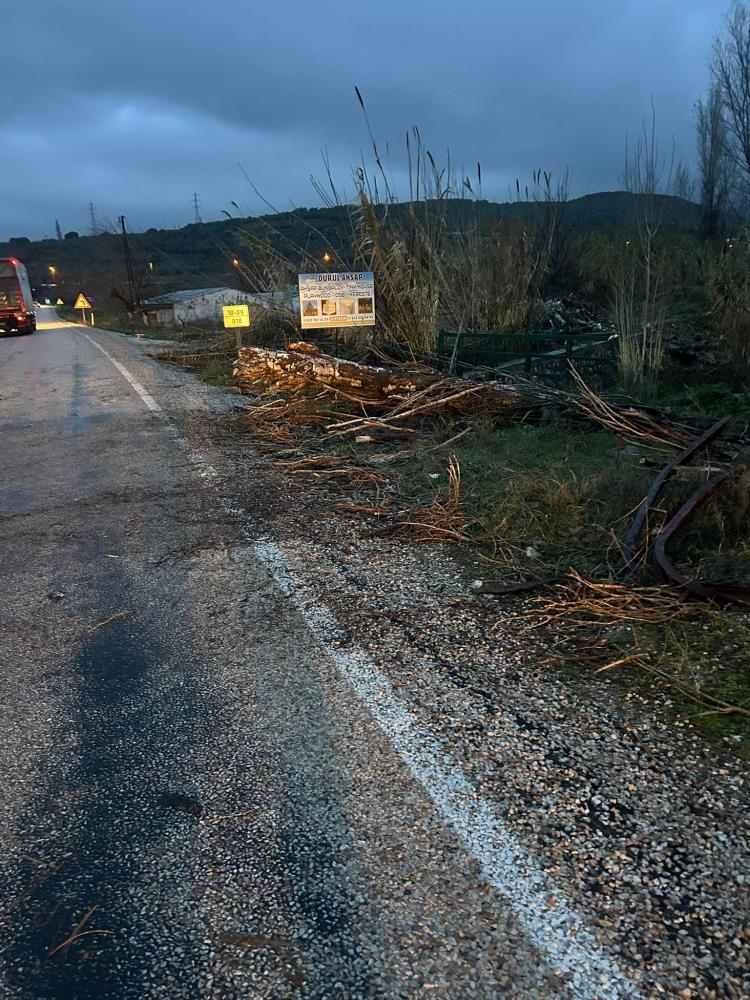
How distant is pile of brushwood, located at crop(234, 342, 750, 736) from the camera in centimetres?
387

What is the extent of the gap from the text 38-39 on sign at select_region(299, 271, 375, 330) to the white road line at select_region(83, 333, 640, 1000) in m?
8.66

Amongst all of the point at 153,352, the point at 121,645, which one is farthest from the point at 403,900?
the point at 153,352

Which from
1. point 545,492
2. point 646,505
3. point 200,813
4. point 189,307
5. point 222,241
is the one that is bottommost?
point 200,813

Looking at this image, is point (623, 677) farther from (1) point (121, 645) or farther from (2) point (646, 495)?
(1) point (121, 645)

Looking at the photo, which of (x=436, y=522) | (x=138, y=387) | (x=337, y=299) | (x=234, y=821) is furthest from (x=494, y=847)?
(x=138, y=387)

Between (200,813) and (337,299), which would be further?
(337,299)

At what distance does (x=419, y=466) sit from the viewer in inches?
282

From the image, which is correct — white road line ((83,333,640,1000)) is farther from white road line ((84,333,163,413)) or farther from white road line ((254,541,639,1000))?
white road line ((84,333,163,413))

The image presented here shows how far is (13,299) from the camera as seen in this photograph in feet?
114

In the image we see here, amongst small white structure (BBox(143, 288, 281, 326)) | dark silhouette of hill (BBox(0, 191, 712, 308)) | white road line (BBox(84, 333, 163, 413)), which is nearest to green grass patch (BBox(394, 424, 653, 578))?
white road line (BBox(84, 333, 163, 413))

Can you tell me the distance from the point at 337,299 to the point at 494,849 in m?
10.4

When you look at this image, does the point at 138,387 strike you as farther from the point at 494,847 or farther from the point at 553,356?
the point at 494,847

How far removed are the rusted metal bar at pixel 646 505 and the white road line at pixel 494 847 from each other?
69.6 inches

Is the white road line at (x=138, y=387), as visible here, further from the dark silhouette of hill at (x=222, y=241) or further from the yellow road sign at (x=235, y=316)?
the dark silhouette of hill at (x=222, y=241)
